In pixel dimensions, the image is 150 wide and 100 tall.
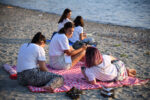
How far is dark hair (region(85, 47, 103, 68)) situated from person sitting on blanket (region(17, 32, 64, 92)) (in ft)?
2.52

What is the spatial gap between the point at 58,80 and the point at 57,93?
0.29 meters

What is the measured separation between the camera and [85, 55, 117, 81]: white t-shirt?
3.96 metres

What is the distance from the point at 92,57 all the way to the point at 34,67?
4.30 feet

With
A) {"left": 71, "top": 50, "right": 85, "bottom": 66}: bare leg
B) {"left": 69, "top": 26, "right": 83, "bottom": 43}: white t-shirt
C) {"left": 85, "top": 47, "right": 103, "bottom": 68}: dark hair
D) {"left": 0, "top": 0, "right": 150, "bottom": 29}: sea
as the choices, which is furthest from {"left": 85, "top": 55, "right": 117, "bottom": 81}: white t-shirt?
{"left": 0, "top": 0, "right": 150, "bottom": 29}: sea

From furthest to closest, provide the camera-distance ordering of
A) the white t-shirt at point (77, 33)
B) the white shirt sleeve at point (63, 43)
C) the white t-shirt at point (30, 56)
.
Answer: the white t-shirt at point (77, 33)
the white shirt sleeve at point (63, 43)
the white t-shirt at point (30, 56)

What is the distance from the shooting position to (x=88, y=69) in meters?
4.00

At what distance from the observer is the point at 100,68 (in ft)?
13.0

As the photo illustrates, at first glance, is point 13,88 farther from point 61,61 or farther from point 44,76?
point 61,61

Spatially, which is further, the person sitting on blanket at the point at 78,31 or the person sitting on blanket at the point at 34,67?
the person sitting on blanket at the point at 78,31

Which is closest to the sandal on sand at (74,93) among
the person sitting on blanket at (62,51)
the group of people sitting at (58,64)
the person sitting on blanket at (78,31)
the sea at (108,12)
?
the group of people sitting at (58,64)

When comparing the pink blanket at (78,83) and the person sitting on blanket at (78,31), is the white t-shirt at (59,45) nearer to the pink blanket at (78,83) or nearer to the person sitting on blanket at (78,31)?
the pink blanket at (78,83)

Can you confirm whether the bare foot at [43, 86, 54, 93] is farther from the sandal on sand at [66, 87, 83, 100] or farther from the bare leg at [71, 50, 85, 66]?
the bare leg at [71, 50, 85, 66]

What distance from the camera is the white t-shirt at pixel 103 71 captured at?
3961 mm

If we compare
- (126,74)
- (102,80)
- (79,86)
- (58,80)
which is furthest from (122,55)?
(58,80)
